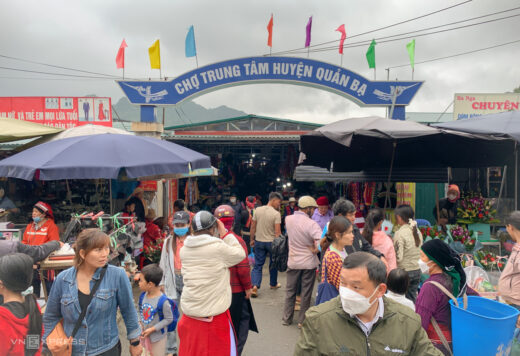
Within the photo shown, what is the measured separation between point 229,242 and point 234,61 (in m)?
8.24

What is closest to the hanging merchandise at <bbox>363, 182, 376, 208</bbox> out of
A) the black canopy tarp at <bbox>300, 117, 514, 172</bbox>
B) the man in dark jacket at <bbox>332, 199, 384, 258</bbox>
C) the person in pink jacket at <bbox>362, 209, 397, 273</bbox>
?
the black canopy tarp at <bbox>300, 117, 514, 172</bbox>

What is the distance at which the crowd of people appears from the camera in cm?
175

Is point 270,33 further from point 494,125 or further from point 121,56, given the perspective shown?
point 494,125

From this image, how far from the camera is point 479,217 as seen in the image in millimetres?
6488

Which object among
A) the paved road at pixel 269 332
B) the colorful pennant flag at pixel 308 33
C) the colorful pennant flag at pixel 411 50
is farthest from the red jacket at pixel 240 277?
the colorful pennant flag at pixel 411 50

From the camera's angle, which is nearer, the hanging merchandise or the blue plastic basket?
the blue plastic basket

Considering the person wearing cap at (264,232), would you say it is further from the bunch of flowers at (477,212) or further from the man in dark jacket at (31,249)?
the bunch of flowers at (477,212)

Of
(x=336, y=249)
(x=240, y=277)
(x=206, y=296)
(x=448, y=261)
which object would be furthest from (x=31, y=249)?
(x=448, y=261)

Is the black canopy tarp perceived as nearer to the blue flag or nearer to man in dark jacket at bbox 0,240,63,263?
man in dark jacket at bbox 0,240,63,263

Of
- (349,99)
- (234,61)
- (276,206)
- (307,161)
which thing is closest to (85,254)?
(276,206)

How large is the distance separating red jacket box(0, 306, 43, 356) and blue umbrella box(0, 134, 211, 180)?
2153 millimetres

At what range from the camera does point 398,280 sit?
2.91 m

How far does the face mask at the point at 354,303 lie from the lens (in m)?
1.75

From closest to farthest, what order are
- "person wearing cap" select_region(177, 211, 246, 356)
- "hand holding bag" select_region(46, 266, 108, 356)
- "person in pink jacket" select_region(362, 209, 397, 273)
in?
"hand holding bag" select_region(46, 266, 108, 356), "person wearing cap" select_region(177, 211, 246, 356), "person in pink jacket" select_region(362, 209, 397, 273)
